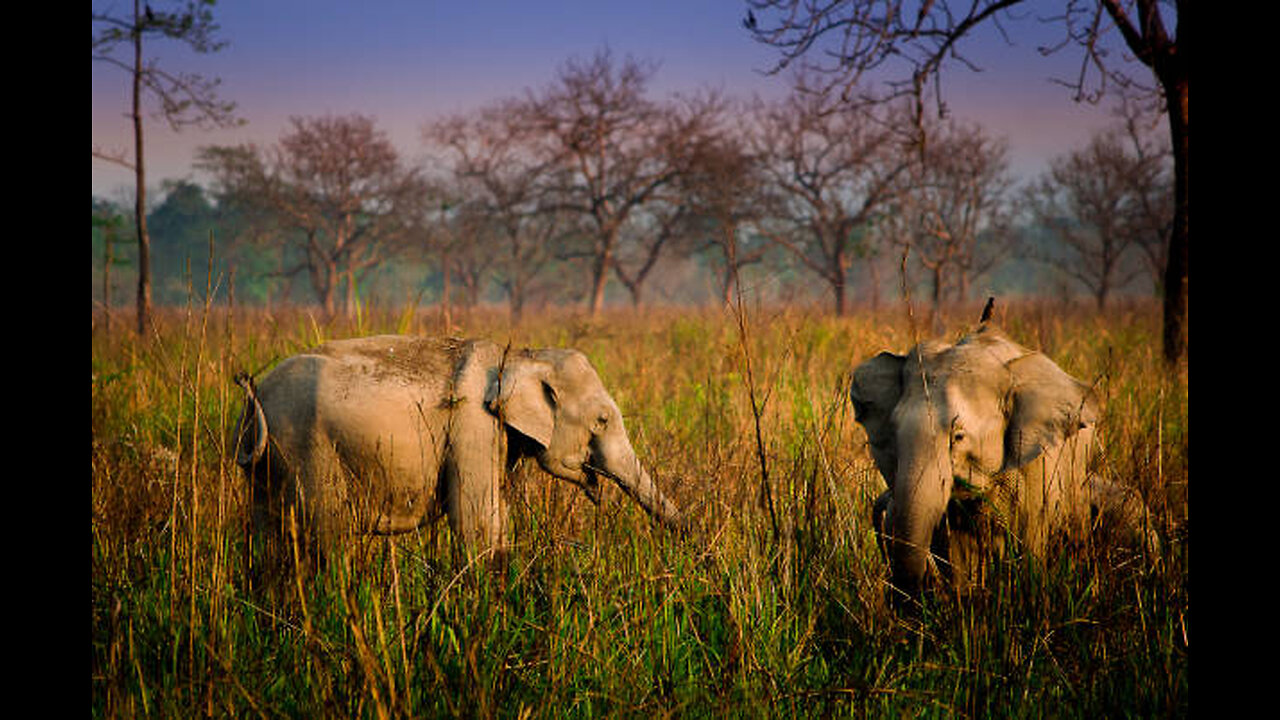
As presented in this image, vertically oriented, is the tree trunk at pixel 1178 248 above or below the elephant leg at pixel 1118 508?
above

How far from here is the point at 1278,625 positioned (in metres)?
1.42

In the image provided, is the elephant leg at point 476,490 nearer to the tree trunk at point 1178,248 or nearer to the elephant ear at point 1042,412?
the elephant ear at point 1042,412

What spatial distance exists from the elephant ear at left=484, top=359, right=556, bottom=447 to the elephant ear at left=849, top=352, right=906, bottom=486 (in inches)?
49.1

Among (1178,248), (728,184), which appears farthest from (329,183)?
(1178,248)

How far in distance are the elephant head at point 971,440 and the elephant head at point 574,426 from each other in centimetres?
106

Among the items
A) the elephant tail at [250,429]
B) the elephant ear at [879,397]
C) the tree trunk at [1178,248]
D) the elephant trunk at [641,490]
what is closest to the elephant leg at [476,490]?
the elephant trunk at [641,490]

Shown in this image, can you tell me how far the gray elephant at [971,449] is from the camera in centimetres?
249

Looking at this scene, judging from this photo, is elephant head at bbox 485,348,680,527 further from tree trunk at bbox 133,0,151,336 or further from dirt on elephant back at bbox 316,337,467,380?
tree trunk at bbox 133,0,151,336

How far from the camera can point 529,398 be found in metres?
3.25

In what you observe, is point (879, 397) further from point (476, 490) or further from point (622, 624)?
point (476, 490)

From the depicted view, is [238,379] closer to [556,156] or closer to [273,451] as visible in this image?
[273,451]

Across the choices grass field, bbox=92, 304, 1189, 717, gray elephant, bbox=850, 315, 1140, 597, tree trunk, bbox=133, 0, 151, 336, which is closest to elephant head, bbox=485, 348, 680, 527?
grass field, bbox=92, 304, 1189, 717

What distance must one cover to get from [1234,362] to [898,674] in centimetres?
115
